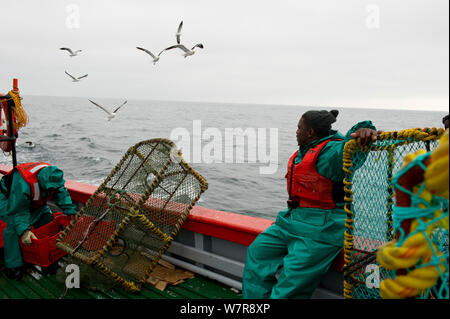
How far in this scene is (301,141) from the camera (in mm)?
2588

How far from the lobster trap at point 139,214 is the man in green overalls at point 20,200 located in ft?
1.29

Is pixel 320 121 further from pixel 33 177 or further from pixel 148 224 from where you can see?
pixel 33 177

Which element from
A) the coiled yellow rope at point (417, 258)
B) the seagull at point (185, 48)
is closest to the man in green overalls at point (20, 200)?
the coiled yellow rope at point (417, 258)

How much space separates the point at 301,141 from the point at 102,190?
2096mm

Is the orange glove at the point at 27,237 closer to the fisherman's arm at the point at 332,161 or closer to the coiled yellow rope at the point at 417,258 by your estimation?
A: the fisherman's arm at the point at 332,161

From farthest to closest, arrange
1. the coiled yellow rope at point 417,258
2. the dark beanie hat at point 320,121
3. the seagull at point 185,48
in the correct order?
the seagull at point 185,48, the dark beanie hat at point 320,121, the coiled yellow rope at point 417,258

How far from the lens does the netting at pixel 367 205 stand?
2002 millimetres

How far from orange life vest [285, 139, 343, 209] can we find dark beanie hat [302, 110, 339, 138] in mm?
127

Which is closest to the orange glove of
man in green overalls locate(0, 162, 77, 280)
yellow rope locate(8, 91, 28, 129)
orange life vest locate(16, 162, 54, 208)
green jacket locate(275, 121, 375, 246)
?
man in green overalls locate(0, 162, 77, 280)

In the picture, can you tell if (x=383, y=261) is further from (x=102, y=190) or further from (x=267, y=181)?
(x=267, y=181)

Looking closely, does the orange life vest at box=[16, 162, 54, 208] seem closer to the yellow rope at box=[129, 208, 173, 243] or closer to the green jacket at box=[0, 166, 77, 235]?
the green jacket at box=[0, 166, 77, 235]

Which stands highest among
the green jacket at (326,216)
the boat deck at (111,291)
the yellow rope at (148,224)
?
the green jacket at (326,216)

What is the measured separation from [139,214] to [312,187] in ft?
4.54

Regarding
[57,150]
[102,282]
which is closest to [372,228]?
[102,282]
